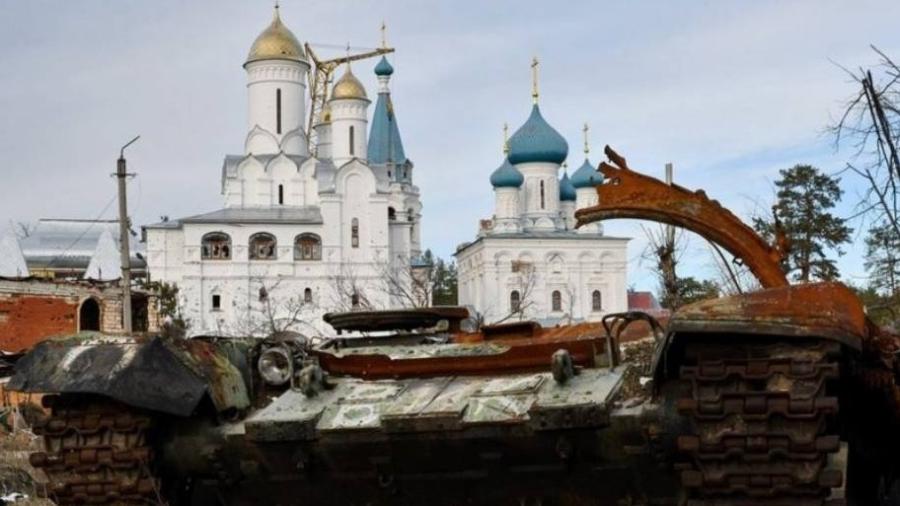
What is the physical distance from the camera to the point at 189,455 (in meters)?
8.35

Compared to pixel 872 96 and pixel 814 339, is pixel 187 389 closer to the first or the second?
pixel 814 339

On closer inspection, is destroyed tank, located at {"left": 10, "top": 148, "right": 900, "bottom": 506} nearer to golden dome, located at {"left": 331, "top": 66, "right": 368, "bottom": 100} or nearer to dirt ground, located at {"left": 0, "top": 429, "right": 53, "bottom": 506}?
dirt ground, located at {"left": 0, "top": 429, "right": 53, "bottom": 506}

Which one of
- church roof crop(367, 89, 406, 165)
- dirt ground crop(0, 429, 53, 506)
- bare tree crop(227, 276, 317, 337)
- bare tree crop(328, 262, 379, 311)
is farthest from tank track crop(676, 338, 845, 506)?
church roof crop(367, 89, 406, 165)

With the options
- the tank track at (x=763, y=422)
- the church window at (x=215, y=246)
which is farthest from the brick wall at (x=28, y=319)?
the tank track at (x=763, y=422)

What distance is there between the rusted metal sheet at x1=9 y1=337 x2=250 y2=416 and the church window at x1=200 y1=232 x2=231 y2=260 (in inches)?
2853

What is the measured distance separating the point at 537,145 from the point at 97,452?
257 ft

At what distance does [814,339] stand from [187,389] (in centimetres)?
324

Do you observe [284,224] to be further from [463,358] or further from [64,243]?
[463,358]

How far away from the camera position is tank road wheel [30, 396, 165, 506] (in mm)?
8078

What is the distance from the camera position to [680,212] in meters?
9.93

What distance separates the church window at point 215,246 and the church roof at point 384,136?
19517 millimetres

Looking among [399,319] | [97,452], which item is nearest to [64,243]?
[399,319]

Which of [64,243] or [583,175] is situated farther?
[64,243]

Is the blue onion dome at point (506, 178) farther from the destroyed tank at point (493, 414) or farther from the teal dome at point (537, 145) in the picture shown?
the destroyed tank at point (493, 414)
